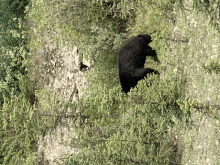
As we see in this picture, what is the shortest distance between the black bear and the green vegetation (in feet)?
0.59

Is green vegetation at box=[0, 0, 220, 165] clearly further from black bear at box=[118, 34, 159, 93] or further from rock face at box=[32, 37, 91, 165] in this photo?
rock face at box=[32, 37, 91, 165]

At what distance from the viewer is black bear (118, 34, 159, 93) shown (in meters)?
4.06

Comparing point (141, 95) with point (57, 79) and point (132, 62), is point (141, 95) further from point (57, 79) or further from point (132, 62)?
point (57, 79)

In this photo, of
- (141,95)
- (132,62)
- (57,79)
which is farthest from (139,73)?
(57,79)

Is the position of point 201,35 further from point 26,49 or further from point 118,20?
point 26,49

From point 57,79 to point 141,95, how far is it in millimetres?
3863

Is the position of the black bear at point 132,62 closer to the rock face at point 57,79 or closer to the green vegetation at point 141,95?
the green vegetation at point 141,95

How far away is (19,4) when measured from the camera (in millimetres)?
7367

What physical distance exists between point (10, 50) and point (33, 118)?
11.3 feet

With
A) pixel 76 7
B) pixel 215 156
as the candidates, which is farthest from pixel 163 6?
pixel 215 156

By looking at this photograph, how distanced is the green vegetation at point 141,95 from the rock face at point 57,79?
463mm

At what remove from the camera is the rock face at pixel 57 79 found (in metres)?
6.13

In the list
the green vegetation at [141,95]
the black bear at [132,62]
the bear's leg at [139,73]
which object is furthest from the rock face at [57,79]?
the bear's leg at [139,73]

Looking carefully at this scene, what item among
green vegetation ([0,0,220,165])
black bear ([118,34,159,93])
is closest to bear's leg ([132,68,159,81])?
black bear ([118,34,159,93])
